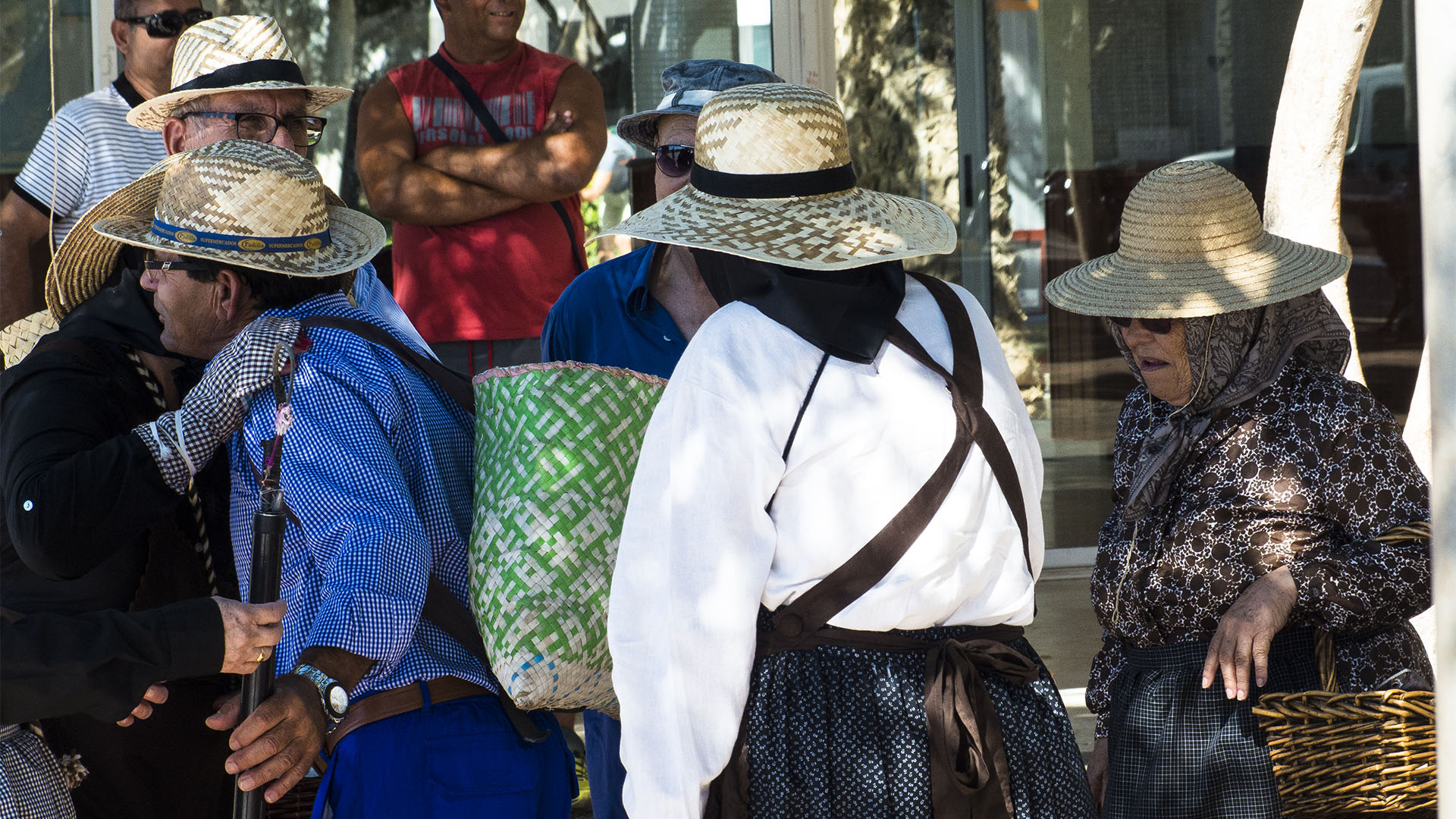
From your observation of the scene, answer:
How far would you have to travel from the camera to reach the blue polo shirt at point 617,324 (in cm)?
318

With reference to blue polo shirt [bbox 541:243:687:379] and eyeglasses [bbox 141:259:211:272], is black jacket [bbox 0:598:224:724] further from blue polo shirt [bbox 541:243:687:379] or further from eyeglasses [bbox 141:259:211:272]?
blue polo shirt [bbox 541:243:687:379]

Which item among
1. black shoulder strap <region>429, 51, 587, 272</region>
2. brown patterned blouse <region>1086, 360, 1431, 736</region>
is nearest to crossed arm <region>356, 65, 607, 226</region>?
black shoulder strap <region>429, 51, 587, 272</region>

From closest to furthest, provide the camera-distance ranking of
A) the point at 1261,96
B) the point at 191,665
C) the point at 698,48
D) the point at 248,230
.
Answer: the point at 191,665 < the point at 248,230 < the point at 698,48 < the point at 1261,96

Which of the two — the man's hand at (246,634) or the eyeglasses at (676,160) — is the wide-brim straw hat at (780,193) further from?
the eyeglasses at (676,160)

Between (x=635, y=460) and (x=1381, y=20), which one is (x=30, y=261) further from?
(x=1381, y=20)

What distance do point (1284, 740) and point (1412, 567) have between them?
42 cm

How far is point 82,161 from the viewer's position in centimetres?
418

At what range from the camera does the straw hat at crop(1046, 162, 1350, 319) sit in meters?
3.06

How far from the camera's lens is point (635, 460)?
2.51 m

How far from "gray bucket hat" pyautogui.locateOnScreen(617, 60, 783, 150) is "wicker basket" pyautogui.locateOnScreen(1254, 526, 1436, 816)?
1.85 metres

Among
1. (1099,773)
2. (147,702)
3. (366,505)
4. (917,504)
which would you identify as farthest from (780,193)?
(1099,773)

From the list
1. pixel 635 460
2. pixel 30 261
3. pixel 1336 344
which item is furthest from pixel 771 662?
pixel 30 261

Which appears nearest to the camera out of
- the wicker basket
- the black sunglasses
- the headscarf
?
the wicker basket

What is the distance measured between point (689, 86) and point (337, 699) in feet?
6.18
